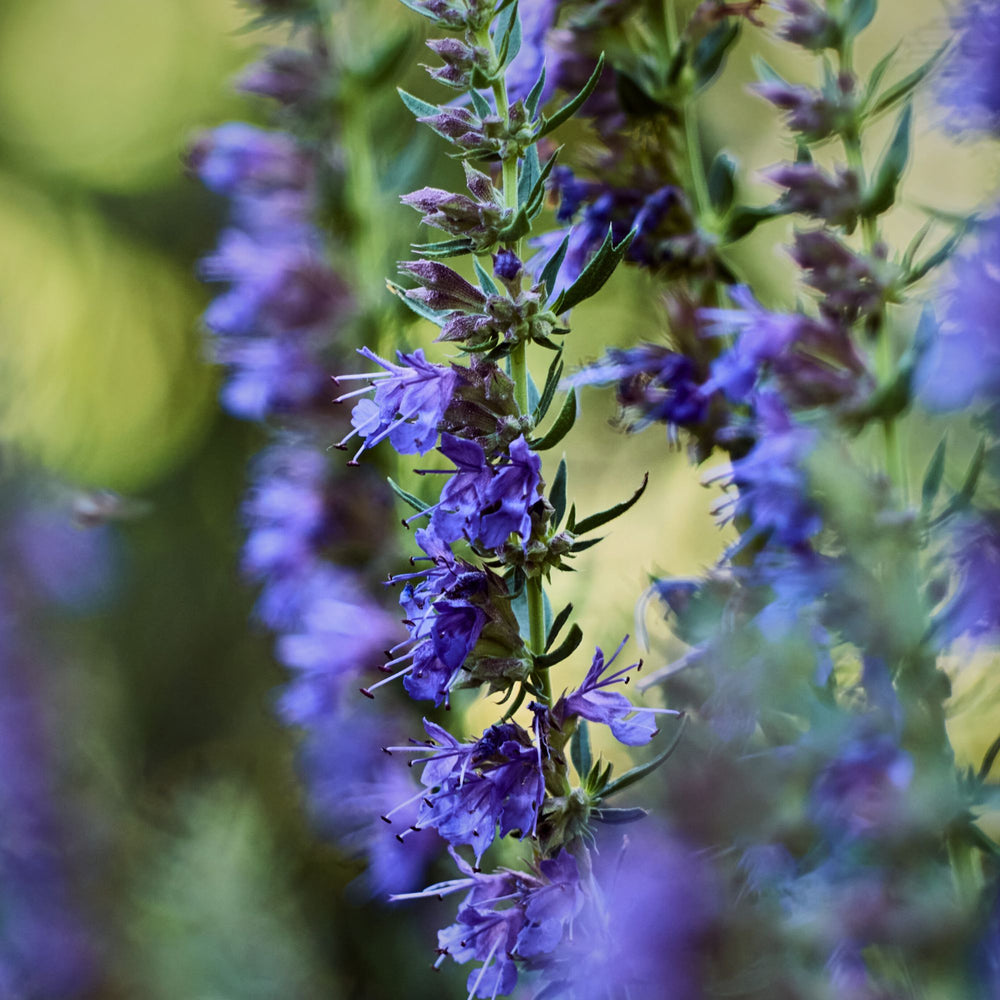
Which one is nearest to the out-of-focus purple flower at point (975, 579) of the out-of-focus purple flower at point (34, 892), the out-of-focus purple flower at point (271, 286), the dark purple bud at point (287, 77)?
the out-of-focus purple flower at point (271, 286)

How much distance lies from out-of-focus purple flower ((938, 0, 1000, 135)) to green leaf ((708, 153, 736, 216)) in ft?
0.50

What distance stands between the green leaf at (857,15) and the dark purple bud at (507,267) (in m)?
0.30

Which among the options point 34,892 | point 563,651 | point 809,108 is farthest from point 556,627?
point 34,892

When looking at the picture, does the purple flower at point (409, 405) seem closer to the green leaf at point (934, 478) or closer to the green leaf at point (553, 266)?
the green leaf at point (553, 266)

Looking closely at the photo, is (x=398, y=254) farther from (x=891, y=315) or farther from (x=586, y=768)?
(x=586, y=768)

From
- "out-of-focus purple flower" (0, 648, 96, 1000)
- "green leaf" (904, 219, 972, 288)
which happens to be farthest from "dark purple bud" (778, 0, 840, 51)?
"out-of-focus purple flower" (0, 648, 96, 1000)

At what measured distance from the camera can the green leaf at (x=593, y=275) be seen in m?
0.37

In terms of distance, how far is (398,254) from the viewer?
876 mm

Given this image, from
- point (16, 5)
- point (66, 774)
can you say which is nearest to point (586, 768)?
point (66, 774)

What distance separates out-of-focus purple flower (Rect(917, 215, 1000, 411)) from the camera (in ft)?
1.15

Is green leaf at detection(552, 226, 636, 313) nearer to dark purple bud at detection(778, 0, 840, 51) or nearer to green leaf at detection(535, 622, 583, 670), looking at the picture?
green leaf at detection(535, 622, 583, 670)

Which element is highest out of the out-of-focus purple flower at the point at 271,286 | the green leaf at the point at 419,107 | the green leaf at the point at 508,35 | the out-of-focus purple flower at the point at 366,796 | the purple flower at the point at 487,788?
the green leaf at the point at 508,35

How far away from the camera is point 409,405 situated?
15.8 inches

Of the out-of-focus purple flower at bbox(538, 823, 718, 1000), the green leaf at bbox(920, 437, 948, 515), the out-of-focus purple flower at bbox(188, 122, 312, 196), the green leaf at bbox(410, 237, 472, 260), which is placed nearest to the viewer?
the out-of-focus purple flower at bbox(538, 823, 718, 1000)
